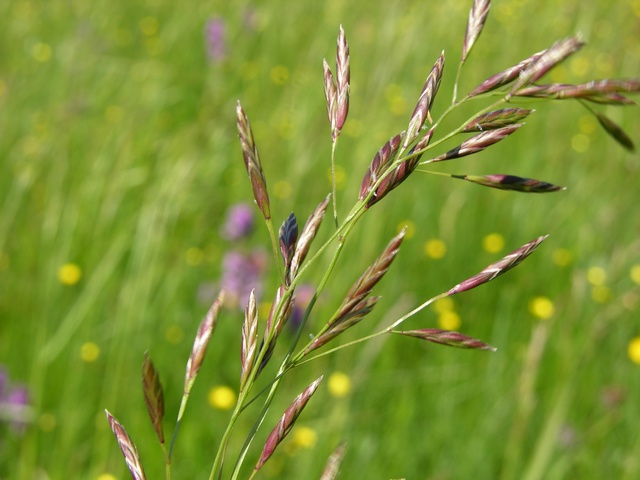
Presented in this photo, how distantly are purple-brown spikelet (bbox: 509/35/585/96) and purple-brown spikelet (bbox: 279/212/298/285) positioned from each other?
148 millimetres

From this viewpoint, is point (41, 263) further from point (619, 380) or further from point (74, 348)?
point (619, 380)

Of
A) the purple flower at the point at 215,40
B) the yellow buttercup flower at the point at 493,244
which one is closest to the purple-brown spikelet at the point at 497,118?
the yellow buttercup flower at the point at 493,244

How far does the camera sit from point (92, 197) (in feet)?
6.81

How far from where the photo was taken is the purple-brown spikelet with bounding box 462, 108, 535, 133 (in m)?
0.39

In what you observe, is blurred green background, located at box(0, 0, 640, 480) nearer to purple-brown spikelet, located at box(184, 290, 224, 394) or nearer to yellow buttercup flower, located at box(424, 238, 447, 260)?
yellow buttercup flower, located at box(424, 238, 447, 260)

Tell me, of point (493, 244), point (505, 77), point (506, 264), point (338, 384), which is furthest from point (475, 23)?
point (493, 244)

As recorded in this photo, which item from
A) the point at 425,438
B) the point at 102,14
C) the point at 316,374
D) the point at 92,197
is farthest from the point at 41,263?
Result: the point at 102,14

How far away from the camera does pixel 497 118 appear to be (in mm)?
397

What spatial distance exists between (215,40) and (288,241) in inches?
114

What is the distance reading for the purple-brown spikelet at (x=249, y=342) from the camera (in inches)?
14.9

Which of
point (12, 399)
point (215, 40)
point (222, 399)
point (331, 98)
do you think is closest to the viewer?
point (331, 98)

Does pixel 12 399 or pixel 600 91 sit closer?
pixel 600 91

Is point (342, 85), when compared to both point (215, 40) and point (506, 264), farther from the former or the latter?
point (215, 40)

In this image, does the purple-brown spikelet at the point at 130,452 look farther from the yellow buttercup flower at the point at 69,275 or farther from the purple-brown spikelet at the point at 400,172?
the yellow buttercup flower at the point at 69,275
